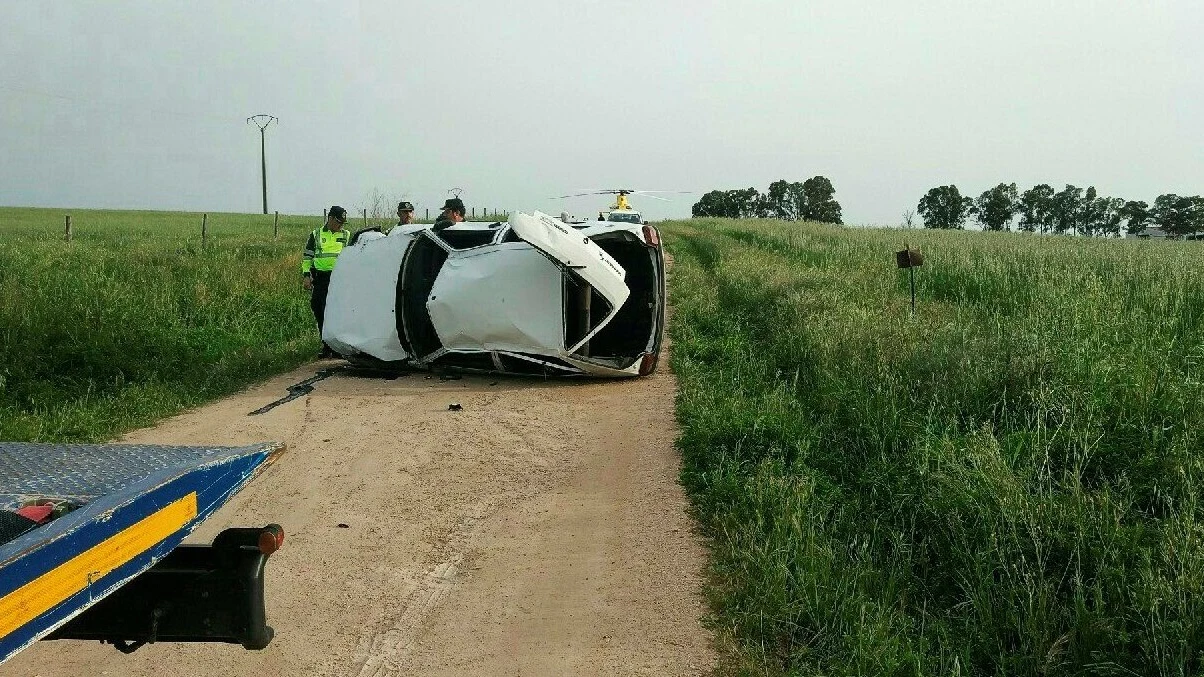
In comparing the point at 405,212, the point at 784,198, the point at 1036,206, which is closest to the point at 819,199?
the point at 784,198

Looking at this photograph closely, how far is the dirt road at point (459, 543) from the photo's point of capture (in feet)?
13.2

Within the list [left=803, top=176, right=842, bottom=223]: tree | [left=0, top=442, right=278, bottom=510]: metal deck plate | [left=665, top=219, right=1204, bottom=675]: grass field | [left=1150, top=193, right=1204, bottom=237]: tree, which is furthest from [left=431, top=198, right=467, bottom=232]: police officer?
[left=803, top=176, right=842, bottom=223]: tree

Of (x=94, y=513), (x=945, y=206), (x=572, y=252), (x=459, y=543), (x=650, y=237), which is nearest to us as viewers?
(x=94, y=513)

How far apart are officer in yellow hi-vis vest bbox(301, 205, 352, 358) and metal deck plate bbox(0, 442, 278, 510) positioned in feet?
27.3

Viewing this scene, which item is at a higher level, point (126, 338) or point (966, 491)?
point (126, 338)

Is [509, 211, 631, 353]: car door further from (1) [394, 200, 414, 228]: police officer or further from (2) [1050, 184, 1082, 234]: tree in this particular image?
(2) [1050, 184, 1082, 234]: tree

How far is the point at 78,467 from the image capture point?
2.99 metres

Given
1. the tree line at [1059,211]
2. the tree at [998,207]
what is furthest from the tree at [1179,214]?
the tree at [998,207]

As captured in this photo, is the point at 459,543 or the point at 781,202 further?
the point at 781,202

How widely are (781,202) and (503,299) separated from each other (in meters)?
100

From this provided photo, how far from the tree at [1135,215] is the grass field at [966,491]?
60.5 metres

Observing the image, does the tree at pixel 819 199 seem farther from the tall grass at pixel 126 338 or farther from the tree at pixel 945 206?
the tall grass at pixel 126 338

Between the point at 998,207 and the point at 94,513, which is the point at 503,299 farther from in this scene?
the point at 998,207

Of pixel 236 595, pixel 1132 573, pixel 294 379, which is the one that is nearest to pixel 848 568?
pixel 1132 573
